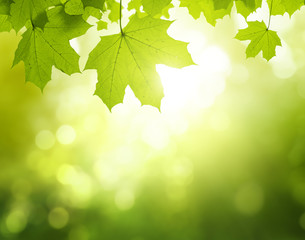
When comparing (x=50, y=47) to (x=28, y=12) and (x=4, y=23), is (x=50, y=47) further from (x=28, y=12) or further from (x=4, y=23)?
(x=4, y=23)

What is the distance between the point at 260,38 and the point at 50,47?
1.28 m

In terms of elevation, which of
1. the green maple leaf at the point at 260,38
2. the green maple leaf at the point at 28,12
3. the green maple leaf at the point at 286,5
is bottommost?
the green maple leaf at the point at 260,38

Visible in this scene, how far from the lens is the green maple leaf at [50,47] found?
1.48m

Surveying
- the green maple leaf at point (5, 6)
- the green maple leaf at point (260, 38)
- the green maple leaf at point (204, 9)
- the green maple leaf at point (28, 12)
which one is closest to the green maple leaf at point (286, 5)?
the green maple leaf at point (260, 38)

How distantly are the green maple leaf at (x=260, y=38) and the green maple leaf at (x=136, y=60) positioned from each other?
A: 2.01 ft

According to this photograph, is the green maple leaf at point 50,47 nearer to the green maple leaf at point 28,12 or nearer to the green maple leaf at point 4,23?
the green maple leaf at point 28,12

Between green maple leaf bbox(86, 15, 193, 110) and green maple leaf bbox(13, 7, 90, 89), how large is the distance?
4.7 inches

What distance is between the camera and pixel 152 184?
68.0 ft

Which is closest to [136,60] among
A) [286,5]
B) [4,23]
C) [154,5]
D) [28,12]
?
[154,5]

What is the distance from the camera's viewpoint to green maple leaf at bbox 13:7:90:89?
1476mm

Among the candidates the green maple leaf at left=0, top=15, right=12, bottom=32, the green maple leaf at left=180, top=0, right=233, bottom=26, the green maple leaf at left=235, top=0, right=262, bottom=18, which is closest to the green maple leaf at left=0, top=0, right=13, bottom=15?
the green maple leaf at left=0, top=15, right=12, bottom=32

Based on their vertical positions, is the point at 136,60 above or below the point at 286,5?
below

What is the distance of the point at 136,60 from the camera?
1604 mm

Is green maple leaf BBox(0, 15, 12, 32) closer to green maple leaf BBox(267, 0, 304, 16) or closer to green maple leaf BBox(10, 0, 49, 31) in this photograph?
green maple leaf BBox(10, 0, 49, 31)
